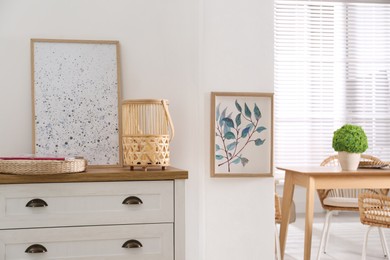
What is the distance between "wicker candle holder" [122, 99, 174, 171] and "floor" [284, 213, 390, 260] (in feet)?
7.53

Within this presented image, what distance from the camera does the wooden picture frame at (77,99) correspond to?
8.83 ft

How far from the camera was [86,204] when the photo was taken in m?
2.33

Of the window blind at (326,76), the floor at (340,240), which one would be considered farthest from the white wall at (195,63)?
the window blind at (326,76)

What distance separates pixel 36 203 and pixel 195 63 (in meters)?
1.12

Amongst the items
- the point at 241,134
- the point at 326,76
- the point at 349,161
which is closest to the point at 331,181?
the point at 349,161

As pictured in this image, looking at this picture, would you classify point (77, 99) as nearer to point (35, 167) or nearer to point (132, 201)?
point (35, 167)

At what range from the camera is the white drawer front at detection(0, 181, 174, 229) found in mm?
2277

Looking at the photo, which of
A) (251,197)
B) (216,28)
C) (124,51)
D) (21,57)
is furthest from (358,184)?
(21,57)

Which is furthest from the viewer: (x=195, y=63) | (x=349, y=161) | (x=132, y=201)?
(x=349, y=161)

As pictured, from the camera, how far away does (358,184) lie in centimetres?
380

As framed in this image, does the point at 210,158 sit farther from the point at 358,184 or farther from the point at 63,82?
the point at 358,184

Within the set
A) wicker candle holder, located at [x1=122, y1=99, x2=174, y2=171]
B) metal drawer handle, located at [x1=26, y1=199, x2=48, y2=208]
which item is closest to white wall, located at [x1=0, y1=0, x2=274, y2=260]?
wicker candle holder, located at [x1=122, y1=99, x2=174, y2=171]

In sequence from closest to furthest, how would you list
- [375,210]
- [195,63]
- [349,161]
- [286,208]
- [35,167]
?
[35,167] → [195,63] → [375,210] → [349,161] → [286,208]

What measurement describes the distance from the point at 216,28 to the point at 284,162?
13.6 feet
